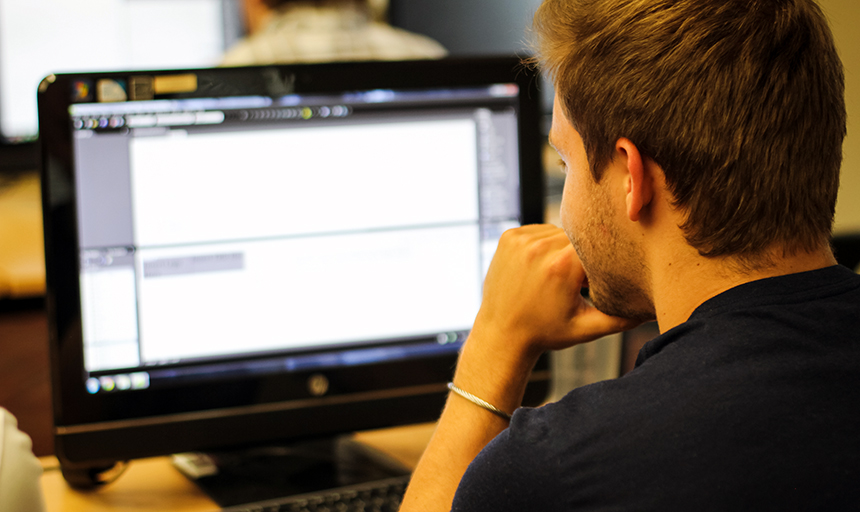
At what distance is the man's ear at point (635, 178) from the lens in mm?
584

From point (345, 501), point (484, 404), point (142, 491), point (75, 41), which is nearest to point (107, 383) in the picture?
point (142, 491)

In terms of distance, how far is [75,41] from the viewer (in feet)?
10.5

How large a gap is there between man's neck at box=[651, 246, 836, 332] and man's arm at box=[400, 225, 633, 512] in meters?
0.13

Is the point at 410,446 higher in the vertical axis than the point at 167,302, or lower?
lower

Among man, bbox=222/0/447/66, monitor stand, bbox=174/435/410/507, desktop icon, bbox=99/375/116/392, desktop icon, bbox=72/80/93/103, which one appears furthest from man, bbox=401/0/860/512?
man, bbox=222/0/447/66

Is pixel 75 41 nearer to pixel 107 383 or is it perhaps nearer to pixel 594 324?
pixel 107 383

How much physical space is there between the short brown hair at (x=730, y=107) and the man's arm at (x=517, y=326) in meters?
0.19

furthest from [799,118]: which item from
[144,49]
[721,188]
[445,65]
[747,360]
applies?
[144,49]

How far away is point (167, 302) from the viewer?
846 millimetres

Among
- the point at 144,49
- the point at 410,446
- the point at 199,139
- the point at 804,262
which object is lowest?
the point at 410,446

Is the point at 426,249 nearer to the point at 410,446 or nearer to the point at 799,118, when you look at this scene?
the point at 410,446

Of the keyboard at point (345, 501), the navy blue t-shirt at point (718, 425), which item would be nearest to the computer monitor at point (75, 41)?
the keyboard at point (345, 501)

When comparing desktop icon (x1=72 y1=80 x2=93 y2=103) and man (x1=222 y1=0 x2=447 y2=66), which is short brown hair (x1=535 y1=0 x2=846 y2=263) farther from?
man (x1=222 y1=0 x2=447 y2=66)

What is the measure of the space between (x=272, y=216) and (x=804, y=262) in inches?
21.9
